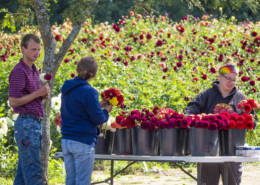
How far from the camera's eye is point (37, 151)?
8.93ft

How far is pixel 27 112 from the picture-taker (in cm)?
271

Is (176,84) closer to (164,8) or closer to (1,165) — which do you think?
(1,165)

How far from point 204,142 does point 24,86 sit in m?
1.38

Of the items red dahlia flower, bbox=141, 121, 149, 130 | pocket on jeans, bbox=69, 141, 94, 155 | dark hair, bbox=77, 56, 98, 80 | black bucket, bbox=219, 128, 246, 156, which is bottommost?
pocket on jeans, bbox=69, 141, 94, 155

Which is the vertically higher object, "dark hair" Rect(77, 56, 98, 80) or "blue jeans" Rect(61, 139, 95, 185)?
"dark hair" Rect(77, 56, 98, 80)

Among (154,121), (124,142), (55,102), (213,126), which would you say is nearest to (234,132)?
(213,126)

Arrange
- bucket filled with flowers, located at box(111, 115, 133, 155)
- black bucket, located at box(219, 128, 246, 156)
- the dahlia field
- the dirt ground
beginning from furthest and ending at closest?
the dahlia field, the dirt ground, bucket filled with flowers, located at box(111, 115, 133, 155), black bucket, located at box(219, 128, 246, 156)

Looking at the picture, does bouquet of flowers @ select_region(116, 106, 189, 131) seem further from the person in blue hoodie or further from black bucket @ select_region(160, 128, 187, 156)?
the person in blue hoodie

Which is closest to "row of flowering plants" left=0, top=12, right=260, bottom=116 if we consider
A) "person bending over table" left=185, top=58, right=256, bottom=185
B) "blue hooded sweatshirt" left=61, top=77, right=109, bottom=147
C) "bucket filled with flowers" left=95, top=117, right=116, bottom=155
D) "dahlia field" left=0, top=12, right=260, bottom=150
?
"dahlia field" left=0, top=12, right=260, bottom=150

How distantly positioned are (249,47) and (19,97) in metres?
5.12

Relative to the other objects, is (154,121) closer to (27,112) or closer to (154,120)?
(154,120)

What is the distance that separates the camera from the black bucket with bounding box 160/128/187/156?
2.66 m

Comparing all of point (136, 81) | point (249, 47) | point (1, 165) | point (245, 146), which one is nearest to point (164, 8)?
point (249, 47)

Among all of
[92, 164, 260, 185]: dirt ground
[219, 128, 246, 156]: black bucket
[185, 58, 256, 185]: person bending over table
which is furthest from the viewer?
[92, 164, 260, 185]: dirt ground
